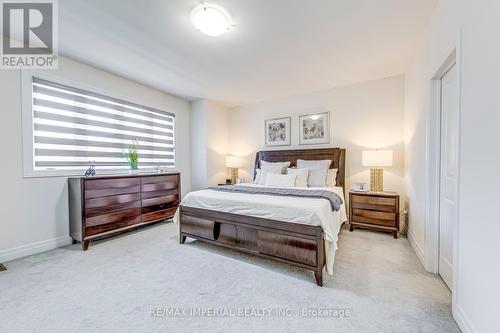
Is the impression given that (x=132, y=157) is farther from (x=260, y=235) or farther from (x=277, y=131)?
(x=277, y=131)

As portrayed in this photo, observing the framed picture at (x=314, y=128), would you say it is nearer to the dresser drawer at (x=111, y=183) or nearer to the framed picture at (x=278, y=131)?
the framed picture at (x=278, y=131)

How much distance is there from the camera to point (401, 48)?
275cm

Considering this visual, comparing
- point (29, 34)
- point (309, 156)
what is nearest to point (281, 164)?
point (309, 156)

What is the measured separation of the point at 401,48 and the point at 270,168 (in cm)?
270

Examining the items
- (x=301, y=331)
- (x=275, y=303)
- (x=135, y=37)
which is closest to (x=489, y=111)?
(x=301, y=331)

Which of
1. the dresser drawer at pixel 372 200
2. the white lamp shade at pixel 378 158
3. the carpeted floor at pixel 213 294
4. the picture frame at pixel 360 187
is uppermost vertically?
the white lamp shade at pixel 378 158

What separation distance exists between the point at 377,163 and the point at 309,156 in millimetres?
Answer: 1235

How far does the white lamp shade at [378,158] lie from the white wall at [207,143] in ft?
10.5

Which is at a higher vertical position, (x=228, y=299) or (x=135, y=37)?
(x=135, y=37)

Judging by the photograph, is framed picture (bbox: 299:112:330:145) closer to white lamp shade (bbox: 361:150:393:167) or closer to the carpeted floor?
white lamp shade (bbox: 361:150:393:167)

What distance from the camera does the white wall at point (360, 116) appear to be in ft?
12.0

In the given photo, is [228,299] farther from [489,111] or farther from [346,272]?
[489,111]

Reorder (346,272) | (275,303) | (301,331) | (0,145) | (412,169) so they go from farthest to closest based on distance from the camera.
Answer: (412,169) → (0,145) → (346,272) → (275,303) → (301,331)

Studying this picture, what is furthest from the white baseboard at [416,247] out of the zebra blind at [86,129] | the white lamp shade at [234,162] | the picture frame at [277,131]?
the zebra blind at [86,129]
